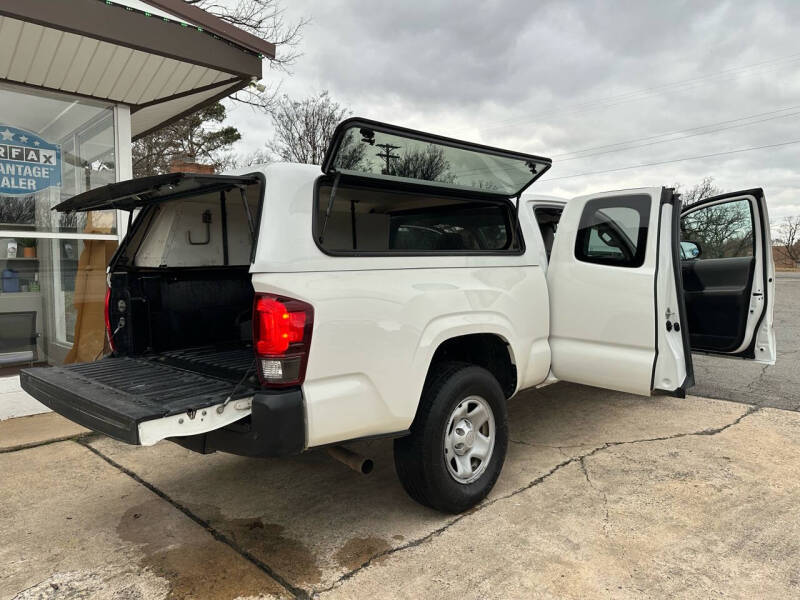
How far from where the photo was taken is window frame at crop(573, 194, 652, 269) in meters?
3.80

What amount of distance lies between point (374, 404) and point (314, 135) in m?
22.1

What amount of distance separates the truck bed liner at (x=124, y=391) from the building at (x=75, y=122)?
2.83m

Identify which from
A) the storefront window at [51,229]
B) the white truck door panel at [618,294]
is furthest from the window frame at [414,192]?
the storefront window at [51,229]

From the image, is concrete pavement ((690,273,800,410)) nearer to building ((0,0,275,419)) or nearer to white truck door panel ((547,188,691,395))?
white truck door panel ((547,188,691,395))

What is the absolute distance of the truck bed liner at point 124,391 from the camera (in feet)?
7.92

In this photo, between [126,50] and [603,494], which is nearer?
[603,494]

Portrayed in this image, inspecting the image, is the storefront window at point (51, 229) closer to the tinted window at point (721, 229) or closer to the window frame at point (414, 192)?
the window frame at point (414, 192)

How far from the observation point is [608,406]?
5.45 meters

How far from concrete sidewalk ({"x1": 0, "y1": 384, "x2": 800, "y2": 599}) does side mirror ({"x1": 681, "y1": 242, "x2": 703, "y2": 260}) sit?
1496 millimetres

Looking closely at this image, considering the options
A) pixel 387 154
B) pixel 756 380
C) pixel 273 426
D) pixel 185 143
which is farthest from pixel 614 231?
pixel 185 143

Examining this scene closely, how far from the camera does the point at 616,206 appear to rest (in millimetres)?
4027

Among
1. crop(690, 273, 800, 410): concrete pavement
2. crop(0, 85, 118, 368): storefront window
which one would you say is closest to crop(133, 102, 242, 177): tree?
crop(0, 85, 118, 368): storefront window

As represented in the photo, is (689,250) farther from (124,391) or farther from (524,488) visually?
(124,391)

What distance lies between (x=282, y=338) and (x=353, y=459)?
0.84 meters
